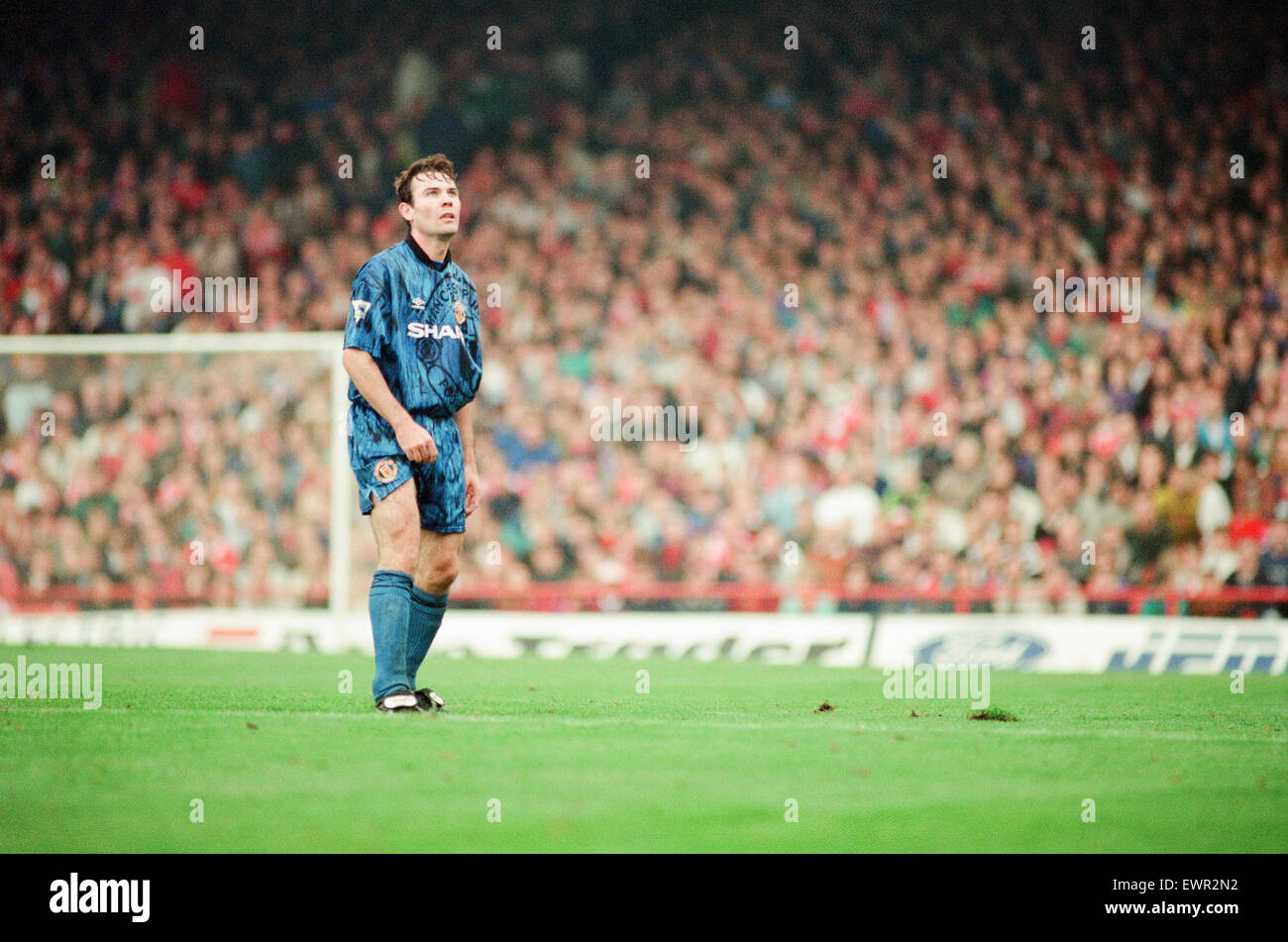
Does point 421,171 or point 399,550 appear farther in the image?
point 421,171

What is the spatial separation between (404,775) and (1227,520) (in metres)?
10.1

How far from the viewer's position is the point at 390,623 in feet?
19.8

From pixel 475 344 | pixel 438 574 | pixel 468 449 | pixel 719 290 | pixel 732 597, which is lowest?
pixel 732 597

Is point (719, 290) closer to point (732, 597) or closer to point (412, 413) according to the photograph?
point (732, 597)

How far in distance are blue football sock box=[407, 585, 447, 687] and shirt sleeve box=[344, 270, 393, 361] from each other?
39.3 inches

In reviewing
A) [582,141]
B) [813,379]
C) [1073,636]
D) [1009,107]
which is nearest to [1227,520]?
[1073,636]

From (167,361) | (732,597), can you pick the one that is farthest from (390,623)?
(167,361)

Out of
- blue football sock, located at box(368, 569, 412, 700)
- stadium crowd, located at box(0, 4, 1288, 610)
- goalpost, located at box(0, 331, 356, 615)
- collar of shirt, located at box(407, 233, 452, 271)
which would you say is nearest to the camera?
blue football sock, located at box(368, 569, 412, 700)

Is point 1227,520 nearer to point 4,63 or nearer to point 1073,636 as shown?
point 1073,636

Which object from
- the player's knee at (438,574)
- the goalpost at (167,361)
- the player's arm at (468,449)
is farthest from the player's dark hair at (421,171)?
the goalpost at (167,361)

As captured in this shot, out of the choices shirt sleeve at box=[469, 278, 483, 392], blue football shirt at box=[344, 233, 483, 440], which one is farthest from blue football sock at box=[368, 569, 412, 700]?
shirt sleeve at box=[469, 278, 483, 392]

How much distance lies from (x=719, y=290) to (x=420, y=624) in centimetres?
1100

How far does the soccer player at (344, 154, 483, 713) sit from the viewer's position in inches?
239

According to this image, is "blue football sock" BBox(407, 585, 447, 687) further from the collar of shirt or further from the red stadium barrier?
the red stadium barrier
